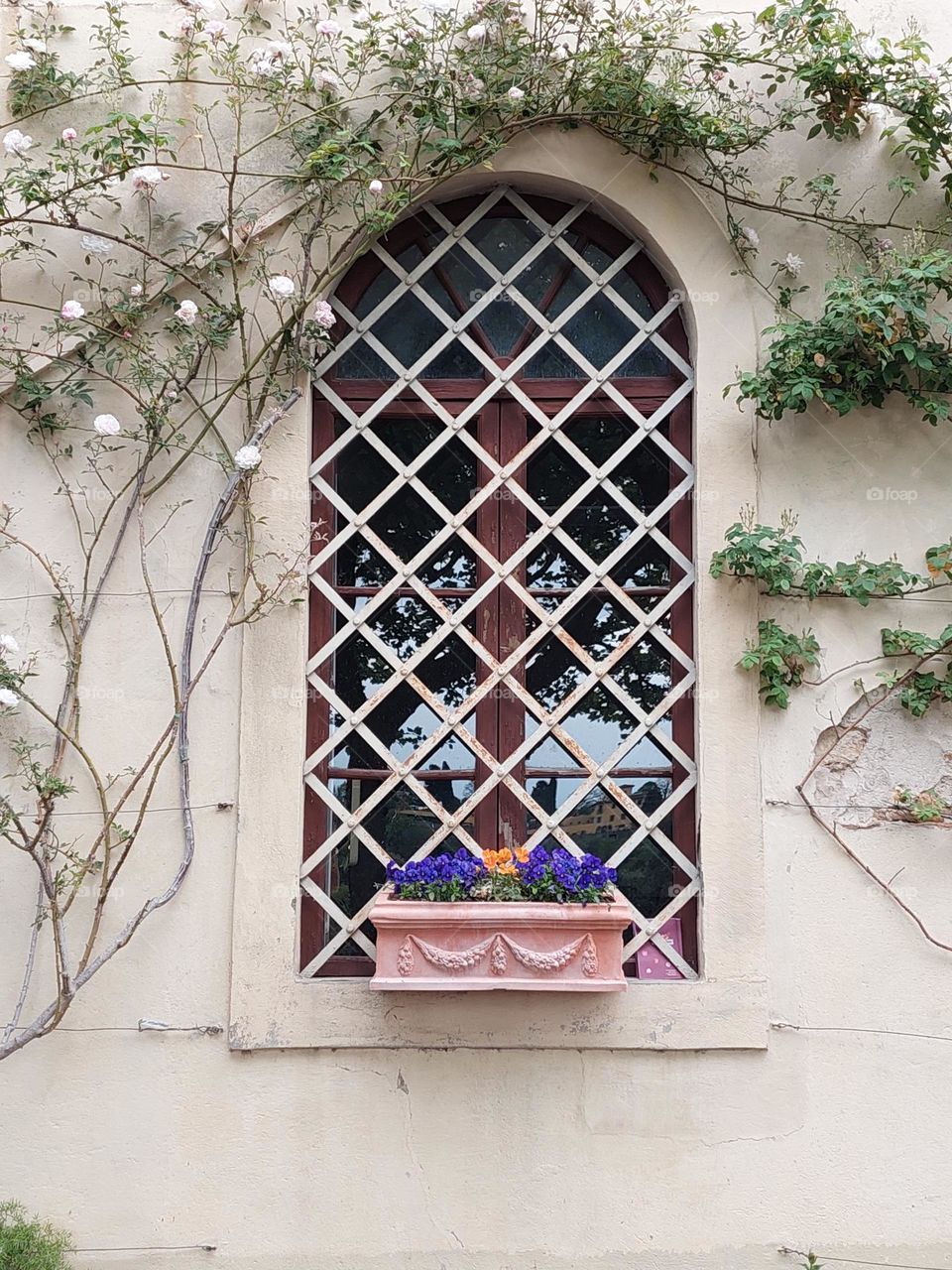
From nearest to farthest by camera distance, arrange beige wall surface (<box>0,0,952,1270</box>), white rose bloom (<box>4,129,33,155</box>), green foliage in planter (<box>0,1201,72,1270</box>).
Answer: green foliage in planter (<box>0,1201,72,1270</box>)
beige wall surface (<box>0,0,952,1270</box>)
white rose bloom (<box>4,129,33,155</box>)

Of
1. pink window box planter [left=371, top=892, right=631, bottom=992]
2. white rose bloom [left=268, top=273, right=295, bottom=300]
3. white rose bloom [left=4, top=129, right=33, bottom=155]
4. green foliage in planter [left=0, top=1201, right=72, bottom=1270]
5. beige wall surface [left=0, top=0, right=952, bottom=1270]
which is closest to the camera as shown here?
green foliage in planter [left=0, top=1201, right=72, bottom=1270]

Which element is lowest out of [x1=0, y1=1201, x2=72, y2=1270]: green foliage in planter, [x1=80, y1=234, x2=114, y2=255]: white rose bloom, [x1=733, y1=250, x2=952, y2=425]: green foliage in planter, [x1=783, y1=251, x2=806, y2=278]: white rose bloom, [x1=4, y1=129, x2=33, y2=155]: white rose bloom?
[x1=0, y1=1201, x2=72, y2=1270]: green foliage in planter

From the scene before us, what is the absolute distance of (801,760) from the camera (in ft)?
11.4

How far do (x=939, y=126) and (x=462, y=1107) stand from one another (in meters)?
3.19

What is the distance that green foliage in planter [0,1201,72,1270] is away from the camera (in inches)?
117

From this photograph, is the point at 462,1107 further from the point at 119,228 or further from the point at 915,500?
the point at 119,228

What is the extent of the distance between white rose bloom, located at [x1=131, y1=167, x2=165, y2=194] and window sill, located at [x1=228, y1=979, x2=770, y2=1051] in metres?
2.36

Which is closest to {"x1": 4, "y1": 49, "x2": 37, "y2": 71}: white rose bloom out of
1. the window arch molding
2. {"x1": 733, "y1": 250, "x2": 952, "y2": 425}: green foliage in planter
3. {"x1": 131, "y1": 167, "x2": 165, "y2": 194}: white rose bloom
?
{"x1": 131, "y1": 167, "x2": 165, "y2": 194}: white rose bloom

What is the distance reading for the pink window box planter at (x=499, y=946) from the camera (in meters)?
3.16

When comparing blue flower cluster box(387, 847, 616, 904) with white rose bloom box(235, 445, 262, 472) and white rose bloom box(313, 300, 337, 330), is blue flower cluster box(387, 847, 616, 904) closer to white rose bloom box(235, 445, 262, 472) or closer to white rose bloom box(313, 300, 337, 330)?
white rose bloom box(235, 445, 262, 472)

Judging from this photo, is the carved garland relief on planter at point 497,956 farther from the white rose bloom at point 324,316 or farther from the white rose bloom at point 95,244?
the white rose bloom at point 95,244

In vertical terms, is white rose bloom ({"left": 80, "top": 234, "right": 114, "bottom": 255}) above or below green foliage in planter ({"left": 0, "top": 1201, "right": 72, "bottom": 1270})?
above

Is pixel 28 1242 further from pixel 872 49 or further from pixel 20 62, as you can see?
pixel 872 49

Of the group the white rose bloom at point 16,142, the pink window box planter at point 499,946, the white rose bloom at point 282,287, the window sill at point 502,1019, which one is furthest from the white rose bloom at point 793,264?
the white rose bloom at point 16,142
